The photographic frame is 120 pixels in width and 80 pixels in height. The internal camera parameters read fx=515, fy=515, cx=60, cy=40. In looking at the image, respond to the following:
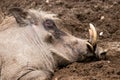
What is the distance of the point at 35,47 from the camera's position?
636cm

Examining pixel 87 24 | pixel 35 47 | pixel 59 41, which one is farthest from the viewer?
pixel 87 24

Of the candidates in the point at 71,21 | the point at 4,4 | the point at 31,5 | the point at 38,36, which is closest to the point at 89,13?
the point at 71,21

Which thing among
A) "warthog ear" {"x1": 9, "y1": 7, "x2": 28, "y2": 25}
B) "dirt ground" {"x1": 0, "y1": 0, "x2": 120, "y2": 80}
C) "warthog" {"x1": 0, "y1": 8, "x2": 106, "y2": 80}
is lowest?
"dirt ground" {"x1": 0, "y1": 0, "x2": 120, "y2": 80}

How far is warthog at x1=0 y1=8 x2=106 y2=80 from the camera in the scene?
19.8 feet

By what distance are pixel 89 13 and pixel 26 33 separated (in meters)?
2.53

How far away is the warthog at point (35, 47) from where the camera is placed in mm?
6043

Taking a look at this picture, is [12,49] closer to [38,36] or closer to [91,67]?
[38,36]

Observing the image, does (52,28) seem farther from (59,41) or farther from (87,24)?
(87,24)

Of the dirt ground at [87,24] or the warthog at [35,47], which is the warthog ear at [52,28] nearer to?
the warthog at [35,47]

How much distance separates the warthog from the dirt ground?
0.46 ft

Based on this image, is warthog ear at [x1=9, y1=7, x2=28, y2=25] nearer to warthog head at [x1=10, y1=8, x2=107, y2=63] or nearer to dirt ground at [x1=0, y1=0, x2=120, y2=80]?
warthog head at [x1=10, y1=8, x2=107, y2=63]

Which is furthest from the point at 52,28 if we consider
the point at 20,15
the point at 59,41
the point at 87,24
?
the point at 87,24

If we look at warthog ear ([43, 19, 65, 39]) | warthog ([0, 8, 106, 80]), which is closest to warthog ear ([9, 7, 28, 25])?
warthog ([0, 8, 106, 80])

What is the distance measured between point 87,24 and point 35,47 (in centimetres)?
233
